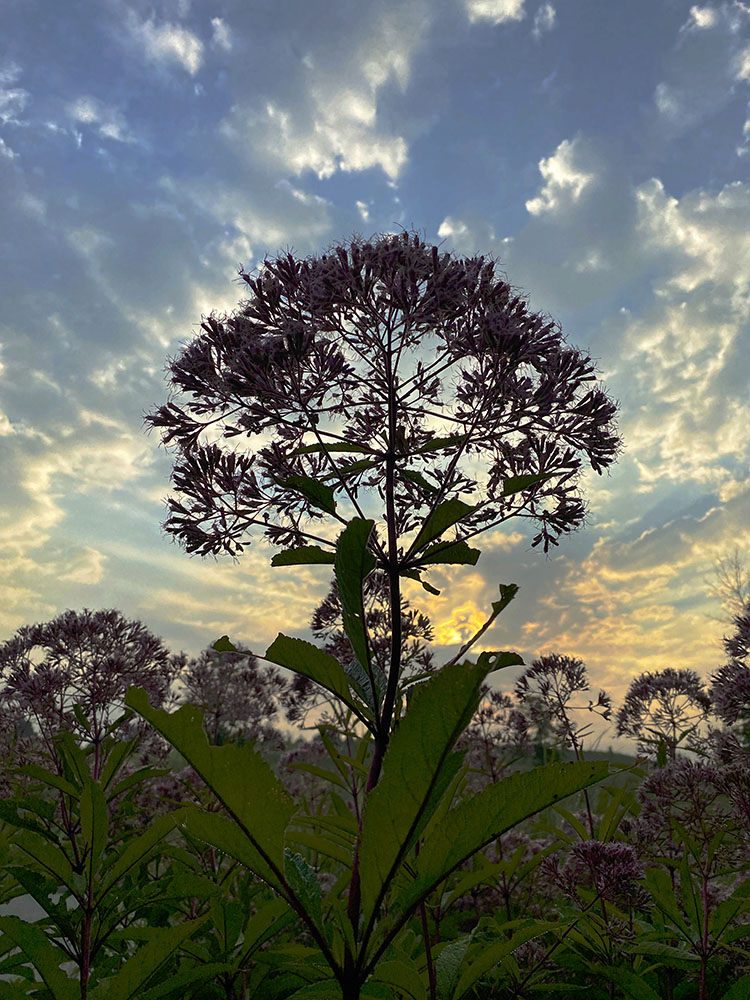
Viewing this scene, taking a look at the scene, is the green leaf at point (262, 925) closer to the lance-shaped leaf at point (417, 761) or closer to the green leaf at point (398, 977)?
the green leaf at point (398, 977)

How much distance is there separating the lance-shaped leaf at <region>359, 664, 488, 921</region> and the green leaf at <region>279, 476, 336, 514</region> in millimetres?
1108

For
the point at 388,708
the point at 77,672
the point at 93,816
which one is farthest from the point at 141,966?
the point at 77,672

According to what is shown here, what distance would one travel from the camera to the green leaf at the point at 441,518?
1.90 metres

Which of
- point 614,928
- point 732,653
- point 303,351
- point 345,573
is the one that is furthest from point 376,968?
point 732,653

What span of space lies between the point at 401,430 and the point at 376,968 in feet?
7.41

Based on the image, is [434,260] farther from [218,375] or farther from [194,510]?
[194,510]

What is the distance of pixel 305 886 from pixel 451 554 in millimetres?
1140

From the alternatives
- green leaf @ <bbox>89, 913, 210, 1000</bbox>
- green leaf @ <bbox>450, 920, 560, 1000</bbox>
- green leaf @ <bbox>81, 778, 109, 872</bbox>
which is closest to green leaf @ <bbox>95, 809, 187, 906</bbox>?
green leaf @ <bbox>81, 778, 109, 872</bbox>

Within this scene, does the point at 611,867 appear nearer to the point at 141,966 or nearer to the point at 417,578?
the point at 417,578

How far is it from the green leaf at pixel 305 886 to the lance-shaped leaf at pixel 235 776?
0.17 meters

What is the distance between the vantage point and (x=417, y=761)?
42.1 inches

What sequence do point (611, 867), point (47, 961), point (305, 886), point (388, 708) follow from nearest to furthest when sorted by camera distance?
point (305, 886) < point (388, 708) < point (47, 961) < point (611, 867)

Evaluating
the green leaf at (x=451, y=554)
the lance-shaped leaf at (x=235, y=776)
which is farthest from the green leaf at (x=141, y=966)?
the green leaf at (x=451, y=554)

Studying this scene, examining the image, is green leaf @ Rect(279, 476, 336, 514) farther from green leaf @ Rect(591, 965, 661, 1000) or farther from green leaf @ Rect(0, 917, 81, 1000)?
green leaf @ Rect(591, 965, 661, 1000)
